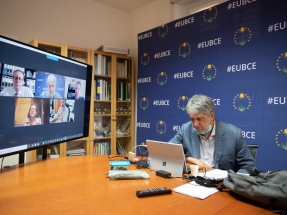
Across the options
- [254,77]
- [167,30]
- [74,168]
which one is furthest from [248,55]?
[74,168]

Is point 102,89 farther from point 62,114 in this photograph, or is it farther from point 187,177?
point 187,177

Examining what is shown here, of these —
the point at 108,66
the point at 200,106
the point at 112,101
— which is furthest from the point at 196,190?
the point at 108,66

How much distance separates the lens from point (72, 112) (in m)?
2.02

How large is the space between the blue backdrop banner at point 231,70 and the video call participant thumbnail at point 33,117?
1983 mm

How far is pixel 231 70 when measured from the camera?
252cm

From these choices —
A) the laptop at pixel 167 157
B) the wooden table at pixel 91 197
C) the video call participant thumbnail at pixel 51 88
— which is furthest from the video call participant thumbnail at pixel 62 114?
the laptop at pixel 167 157

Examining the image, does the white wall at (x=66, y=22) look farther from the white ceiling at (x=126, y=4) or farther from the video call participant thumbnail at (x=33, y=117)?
the video call participant thumbnail at (x=33, y=117)

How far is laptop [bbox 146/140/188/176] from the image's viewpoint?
54.3 inches

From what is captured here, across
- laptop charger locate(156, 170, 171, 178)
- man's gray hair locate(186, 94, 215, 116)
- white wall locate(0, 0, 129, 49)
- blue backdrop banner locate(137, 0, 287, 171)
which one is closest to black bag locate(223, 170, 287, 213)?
laptop charger locate(156, 170, 171, 178)

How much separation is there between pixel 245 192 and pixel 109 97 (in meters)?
3.02

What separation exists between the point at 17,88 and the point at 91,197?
3.04ft

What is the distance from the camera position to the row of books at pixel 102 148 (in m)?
3.67

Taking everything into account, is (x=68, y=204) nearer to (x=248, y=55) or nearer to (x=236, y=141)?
(x=236, y=141)

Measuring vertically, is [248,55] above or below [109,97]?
above
